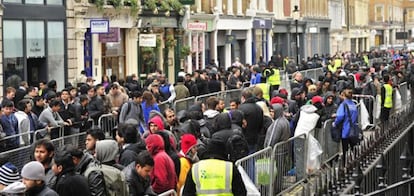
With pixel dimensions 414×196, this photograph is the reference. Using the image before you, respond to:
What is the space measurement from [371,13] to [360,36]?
15899 mm

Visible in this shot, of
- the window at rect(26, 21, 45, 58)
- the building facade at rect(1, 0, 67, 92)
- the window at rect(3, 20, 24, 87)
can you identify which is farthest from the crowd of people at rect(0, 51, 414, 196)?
the window at rect(26, 21, 45, 58)

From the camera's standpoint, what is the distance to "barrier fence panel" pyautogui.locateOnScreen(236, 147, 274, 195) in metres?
12.4

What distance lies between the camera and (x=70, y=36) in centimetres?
3039

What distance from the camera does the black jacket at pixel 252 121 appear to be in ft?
48.7

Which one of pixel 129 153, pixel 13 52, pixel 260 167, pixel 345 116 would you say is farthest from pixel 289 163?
pixel 13 52

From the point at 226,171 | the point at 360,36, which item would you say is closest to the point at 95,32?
the point at 226,171

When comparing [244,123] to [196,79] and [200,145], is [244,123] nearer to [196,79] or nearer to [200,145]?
[200,145]

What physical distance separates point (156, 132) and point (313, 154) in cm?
460

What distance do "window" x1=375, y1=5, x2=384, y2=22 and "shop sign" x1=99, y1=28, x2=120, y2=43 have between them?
263 ft

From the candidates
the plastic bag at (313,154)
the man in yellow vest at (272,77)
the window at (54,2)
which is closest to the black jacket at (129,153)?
the plastic bag at (313,154)

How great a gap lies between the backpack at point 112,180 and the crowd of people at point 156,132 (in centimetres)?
1

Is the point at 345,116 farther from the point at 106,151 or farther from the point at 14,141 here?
the point at 106,151

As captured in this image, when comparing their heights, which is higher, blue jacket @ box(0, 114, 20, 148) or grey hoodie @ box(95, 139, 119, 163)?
grey hoodie @ box(95, 139, 119, 163)

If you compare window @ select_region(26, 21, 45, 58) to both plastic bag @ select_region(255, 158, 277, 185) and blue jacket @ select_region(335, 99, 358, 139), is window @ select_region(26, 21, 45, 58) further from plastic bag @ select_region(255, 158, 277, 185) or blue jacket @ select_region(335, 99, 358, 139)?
plastic bag @ select_region(255, 158, 277, 185)
